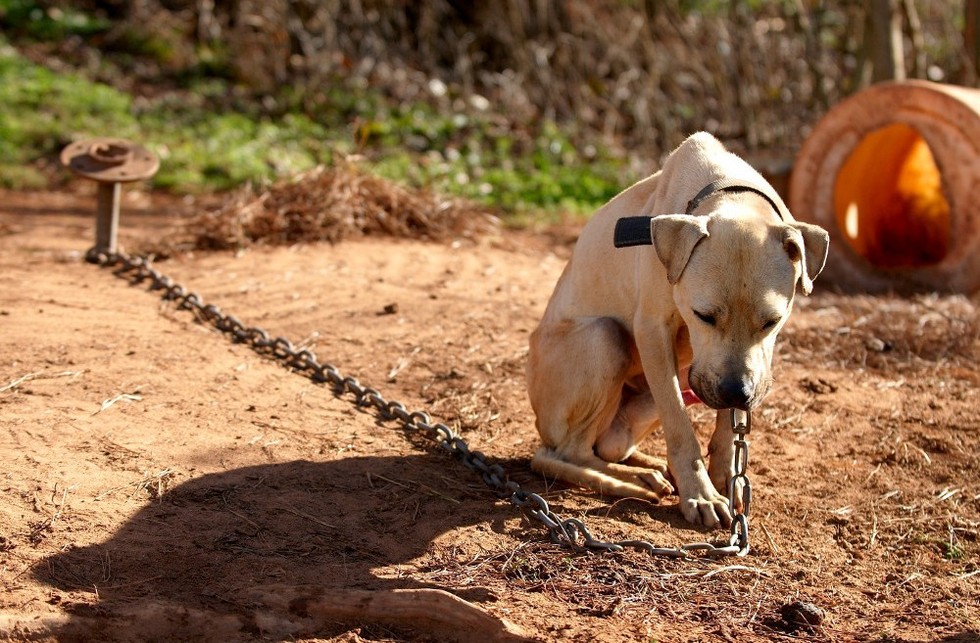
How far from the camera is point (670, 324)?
443cm

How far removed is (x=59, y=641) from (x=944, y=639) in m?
2.82

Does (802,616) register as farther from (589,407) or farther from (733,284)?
(589,407)

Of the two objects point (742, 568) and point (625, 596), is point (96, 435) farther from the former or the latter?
point (742, 568)

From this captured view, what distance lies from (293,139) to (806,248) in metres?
8.13

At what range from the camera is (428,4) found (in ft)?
42.6

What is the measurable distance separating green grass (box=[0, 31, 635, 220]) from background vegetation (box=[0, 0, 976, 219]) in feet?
0.08

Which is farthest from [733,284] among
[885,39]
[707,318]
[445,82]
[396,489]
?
[445,82]

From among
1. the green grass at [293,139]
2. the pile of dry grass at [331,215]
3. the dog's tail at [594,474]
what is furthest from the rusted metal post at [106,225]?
the dog's tail at [594,474]

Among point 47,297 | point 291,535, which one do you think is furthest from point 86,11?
point 291,535

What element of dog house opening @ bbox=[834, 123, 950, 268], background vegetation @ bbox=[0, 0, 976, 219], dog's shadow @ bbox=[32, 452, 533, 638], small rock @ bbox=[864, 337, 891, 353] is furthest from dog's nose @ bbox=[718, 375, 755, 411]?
background vegetation @ bbox=[0, 0, 976, 219]

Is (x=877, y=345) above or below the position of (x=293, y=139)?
below

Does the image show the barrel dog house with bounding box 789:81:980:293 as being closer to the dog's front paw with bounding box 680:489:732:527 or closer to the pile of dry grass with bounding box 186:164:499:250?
the pile of dry grass with bounding box 186:164:499:250

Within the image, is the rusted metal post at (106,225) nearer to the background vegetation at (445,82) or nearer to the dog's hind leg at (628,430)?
the background vegetation at (445,82)

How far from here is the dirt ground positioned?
3707 millimetres
